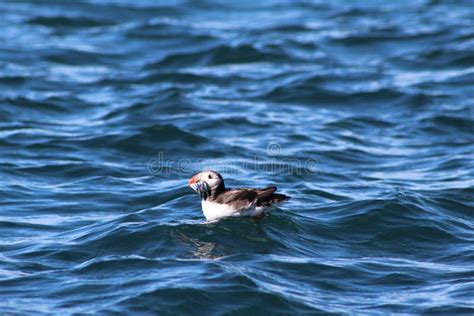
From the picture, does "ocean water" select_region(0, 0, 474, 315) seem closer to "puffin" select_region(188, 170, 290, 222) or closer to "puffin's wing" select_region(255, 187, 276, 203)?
"puffin" select_region(188, 170, 290, 222)

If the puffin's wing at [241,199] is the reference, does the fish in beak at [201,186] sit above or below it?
above

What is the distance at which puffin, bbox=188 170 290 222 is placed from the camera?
10.3m

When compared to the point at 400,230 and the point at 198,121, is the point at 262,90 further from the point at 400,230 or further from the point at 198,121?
the point at 400,230

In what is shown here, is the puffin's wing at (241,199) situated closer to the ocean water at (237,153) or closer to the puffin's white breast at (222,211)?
the puffin's white breast at (222,211)

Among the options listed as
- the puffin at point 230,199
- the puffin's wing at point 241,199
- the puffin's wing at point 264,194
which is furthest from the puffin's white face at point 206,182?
the puffin's wing at point 264,194

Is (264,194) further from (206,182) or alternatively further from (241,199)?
(206,182)

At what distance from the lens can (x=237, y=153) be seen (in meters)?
15.2

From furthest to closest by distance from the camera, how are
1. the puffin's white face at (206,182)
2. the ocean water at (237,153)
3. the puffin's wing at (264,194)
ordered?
the puffin's white face at (206,182), the puffin's wing at (264,194), the ocean water at (237,153)

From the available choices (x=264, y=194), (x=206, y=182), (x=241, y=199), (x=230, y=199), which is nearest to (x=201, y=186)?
(x=206, y=182)

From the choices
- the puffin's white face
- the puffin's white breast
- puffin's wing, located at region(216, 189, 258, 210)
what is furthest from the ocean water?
the puffin's white face

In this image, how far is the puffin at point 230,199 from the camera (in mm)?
10289

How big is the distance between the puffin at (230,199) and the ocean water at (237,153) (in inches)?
9.8

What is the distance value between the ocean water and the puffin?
0.25 meters

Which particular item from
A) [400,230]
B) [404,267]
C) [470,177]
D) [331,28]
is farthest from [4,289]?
[331,28]
